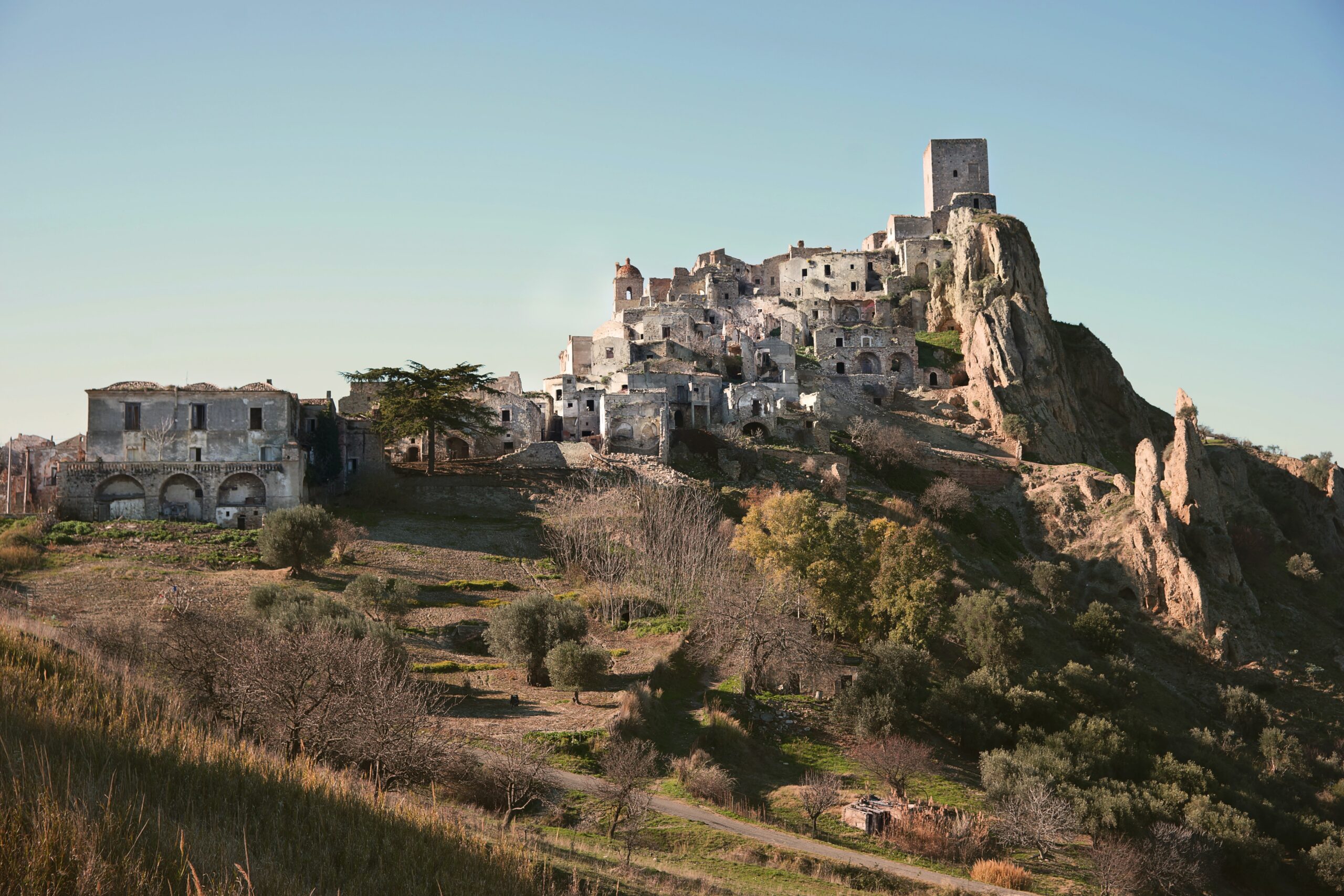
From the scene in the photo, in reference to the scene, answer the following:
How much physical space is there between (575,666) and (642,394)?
26.8 metres

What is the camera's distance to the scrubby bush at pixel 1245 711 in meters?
41.6

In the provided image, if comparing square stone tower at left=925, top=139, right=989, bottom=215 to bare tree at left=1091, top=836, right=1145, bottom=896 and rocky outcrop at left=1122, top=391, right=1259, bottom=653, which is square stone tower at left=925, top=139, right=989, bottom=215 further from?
bare tree at left=1091, top=836, right=1145, bottom=896

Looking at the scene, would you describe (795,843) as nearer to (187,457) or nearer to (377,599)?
(377,599)

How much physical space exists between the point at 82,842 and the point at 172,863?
A: 871mm

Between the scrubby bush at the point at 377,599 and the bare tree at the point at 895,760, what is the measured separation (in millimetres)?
14138

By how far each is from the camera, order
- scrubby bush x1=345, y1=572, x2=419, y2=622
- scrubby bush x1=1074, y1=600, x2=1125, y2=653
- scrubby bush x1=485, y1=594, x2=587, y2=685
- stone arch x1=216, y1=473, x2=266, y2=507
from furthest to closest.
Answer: stone arch x1=216, y1=473, x2=266, y2=507
scrubby bush x1=1074, y1=600, x2=1125, y2=653
scrubby bush x1=345, y1=572, x2=419, y2=622
scrubby bush x1=485, y1=594, x2=587, y2=685

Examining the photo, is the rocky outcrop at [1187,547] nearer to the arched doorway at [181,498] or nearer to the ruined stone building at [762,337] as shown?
the ruined stone building at [762,337]

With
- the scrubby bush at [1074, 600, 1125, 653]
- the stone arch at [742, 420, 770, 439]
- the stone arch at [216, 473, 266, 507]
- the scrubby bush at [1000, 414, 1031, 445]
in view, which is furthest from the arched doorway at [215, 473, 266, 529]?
the scrubby bush at [1000, 414, 1031, 445]

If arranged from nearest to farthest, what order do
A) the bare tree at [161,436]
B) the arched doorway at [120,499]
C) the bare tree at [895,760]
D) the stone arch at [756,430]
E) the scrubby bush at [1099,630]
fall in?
1. the bare tree at [895,760]
2. the arched doorway at [120,499]
3. the scrubby bush at [1099,630]
4. the bare tree at [161,436]
5. the stone arch at [756,430]

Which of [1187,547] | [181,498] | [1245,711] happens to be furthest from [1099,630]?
[181,498]

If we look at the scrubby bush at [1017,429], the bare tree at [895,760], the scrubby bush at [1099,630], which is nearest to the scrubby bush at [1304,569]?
the scrubby bush at [1017,429]

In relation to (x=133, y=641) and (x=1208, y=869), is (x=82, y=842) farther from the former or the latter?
(x=1208, y=869)

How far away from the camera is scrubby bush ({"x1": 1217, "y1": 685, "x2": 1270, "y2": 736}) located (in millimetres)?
41594

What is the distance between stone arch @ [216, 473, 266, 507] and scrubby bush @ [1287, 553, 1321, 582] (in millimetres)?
48227
